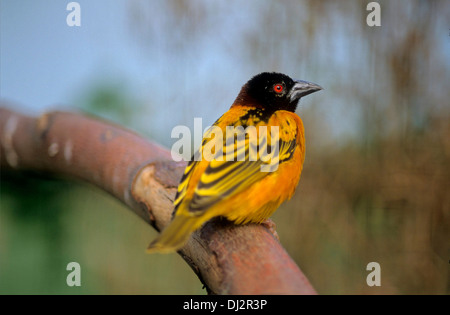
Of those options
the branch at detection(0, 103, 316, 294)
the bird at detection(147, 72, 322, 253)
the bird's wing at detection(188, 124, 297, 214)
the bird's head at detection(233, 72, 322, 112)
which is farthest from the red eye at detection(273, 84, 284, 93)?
the branch at detection(0, 103, 316, 294)

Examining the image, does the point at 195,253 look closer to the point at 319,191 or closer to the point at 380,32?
A: the point at 319,191

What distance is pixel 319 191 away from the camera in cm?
→ 224

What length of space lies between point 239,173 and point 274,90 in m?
0.49

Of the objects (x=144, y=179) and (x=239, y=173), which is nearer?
(x=239, y=173)

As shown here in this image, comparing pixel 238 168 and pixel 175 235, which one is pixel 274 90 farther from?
pixel 175 235

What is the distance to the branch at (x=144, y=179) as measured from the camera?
0.89m

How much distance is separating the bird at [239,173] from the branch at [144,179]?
7cm

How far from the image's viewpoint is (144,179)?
1.39 metres

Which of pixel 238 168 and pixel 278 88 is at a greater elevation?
pixel 278 88

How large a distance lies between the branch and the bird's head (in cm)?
35

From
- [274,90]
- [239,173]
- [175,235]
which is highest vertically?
[274,90]

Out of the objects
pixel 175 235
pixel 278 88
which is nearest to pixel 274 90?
pixel 278 88

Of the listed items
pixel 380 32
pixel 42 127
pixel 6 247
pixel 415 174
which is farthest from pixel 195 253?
pixel 6 247
